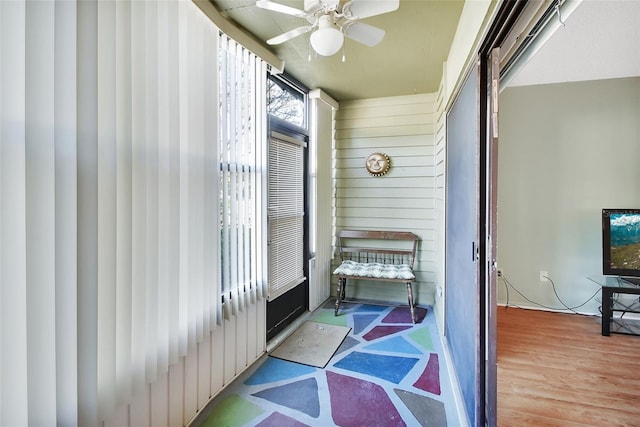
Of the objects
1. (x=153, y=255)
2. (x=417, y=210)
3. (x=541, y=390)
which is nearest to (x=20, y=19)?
(x=153, y=255)

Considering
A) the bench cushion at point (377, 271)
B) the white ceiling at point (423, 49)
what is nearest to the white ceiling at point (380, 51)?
the white ceiling at point (423, 49)

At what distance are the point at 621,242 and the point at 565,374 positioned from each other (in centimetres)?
165

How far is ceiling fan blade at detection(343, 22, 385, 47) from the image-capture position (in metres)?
1.77

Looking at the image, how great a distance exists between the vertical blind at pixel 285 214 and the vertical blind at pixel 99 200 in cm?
101

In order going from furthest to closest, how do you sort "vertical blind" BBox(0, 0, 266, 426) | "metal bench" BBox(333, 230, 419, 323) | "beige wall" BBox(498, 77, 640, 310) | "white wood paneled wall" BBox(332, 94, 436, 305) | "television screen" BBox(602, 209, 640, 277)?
"white wood paneled wall" BBox(332, 94, 436, 305), "metal bench" BBox(333, 230, 419, 323), "beige wall" BBox(498, 77, 640, 310), "television screen" BBox(602, 209, 640, 277), "vertical blind" BBox(0, 0, 266, 426)

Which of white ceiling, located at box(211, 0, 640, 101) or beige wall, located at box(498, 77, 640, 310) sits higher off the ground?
white ceiling, located at box(211, 0, 640, 101)

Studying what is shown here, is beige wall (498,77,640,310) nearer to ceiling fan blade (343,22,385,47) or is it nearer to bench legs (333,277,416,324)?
bench legs (333,277,416,324)

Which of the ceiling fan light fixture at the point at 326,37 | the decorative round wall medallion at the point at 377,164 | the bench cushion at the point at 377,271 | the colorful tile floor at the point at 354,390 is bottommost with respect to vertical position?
the colorful tile floor at the point at 354,390

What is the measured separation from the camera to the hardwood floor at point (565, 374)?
1.84 m

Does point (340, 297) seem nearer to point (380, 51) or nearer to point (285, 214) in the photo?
point (285, 214)

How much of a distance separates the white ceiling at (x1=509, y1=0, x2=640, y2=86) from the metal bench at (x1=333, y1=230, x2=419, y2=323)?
214 centimetres

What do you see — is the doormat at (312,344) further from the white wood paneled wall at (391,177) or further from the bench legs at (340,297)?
the white wood paneled wall at (391,177)

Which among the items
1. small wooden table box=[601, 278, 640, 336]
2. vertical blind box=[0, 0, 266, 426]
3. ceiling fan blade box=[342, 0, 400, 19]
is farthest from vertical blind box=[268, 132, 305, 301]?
small wooden table box=[601, 278, 640, 336]

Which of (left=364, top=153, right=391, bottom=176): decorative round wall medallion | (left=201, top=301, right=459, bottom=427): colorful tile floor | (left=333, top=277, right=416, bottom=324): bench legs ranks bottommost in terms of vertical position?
(left=201, top=301, right=459, bottom=427): colorful tile floor
